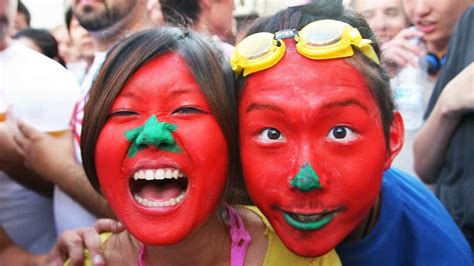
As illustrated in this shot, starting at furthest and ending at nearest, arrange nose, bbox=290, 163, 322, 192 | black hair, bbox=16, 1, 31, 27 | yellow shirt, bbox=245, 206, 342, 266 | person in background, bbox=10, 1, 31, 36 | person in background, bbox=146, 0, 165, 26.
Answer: black hair, bbox=16, 1, 31, 27 < person in background, bbox=10, 1, 31, 36 < person in background, bbox=146, 0, 165, 26 < yellow shirt, bbox=245, 206, 342, 266 < nose, bbox=290, 163, 322, 192

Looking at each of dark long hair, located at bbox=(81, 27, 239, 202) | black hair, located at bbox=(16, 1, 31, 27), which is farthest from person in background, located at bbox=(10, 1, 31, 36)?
dark long hair, located at bbox=(81, 27, 239, 202)

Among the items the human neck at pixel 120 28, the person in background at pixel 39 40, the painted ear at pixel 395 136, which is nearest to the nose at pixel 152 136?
the painted ear at pixel 395 136

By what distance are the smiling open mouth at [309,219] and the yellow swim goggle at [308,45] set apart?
1.08ft

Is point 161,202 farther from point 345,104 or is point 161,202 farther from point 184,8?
point 184,8

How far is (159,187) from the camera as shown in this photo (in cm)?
142

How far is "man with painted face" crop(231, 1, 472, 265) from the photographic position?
1.30 metres

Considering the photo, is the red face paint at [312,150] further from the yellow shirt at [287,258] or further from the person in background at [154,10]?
the person in background at [154,10]

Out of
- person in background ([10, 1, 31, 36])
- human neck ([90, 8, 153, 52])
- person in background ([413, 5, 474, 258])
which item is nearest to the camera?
person in background ([413, 5, 474, 258])

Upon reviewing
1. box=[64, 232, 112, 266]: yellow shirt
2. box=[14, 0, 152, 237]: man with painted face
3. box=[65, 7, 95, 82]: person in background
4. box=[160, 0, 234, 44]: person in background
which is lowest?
box=[65, 7, 95, 82]: person in background

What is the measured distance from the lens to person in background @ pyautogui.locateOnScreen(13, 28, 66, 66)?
3.98 meters

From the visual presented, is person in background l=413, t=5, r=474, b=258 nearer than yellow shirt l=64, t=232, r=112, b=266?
No

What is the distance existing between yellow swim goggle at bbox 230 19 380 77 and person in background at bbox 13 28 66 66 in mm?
2860

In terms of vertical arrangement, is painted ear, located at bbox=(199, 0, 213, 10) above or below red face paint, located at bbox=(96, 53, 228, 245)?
below

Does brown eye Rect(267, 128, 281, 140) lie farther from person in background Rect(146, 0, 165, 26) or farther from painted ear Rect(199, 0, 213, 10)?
person in background Rect(146, 0, 165, 26)
